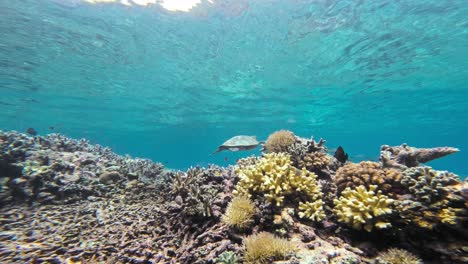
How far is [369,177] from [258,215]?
2439mm

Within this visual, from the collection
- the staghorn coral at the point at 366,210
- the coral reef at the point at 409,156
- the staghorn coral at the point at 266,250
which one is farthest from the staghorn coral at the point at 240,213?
the coral reef at the point at 409,156

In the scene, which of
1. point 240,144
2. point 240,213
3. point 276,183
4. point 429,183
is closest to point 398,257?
point 429,183

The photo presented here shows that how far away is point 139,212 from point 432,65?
97.8 feet

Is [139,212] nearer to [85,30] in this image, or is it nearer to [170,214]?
[170,214]

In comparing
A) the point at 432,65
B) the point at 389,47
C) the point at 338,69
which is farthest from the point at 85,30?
the point at 432,65

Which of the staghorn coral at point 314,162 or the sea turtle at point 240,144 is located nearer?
the staghorn coral at point 314,162

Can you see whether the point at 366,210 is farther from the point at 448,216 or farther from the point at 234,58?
the point at 234,58

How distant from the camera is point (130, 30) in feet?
58.9

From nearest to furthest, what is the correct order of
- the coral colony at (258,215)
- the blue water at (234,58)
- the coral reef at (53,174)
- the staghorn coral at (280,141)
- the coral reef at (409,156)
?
the coral colony at (258,215), the coral reef at (409,156), the coral reef at (53,174), the staghorn coral at (280,141), the blue water at (234,58)

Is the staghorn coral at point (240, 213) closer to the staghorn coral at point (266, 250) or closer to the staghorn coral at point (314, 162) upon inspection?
the staghorn coral at point (266, 250)

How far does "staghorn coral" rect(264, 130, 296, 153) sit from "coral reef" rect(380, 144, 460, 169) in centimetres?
227

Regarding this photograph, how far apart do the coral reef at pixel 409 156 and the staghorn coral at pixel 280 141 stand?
2.27m

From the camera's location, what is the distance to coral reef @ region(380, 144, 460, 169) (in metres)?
4.99

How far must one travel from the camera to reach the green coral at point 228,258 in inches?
131
